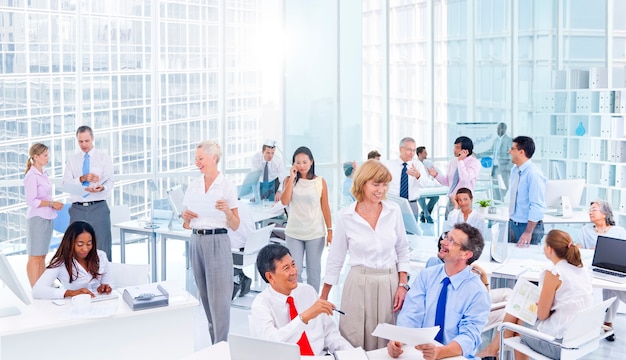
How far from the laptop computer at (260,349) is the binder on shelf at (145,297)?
4.25 feet

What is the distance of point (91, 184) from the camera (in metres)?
6.53

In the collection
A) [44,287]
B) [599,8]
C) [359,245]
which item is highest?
[599,8]

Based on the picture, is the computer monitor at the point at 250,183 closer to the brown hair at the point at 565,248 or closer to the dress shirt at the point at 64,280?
the dress shirt at the point at 64,280

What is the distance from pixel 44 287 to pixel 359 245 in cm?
204

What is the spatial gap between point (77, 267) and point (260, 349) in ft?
7.10

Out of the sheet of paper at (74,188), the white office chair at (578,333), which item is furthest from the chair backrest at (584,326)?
the sheet of paper at (74,188)

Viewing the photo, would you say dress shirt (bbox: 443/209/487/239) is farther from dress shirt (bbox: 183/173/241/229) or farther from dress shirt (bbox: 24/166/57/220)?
dress shirt (bbox: 24/166/57/220)

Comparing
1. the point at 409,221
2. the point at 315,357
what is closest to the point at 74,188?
the point at 409,221

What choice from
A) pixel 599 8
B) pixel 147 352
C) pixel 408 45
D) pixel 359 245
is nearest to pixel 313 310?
pixel 359 245

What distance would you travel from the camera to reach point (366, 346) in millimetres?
→ 4016

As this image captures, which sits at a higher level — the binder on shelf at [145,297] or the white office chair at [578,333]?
the binder on shelf at [145,297]

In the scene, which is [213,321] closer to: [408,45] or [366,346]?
[366,346]

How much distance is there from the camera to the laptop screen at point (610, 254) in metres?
5.39

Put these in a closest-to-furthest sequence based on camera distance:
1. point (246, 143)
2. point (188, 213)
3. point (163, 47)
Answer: point (188, 213) → point (163, 47) → point (246, 143)
